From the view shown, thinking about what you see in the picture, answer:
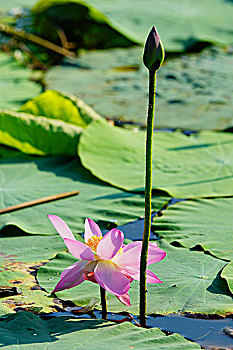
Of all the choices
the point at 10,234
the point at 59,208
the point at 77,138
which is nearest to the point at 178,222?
the point at 59,208

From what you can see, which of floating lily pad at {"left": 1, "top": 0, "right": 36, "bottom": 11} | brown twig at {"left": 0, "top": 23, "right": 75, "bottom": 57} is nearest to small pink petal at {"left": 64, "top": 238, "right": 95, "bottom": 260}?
brown twig at {"left": 0, "top": 23, "right": 75, "bottom": 57}

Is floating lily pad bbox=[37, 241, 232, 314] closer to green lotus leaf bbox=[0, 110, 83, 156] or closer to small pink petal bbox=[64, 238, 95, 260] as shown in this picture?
small pink petal bbox=[64, 238, 95, 260]

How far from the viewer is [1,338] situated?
1230 millimetres

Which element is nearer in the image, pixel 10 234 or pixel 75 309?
pixel 75 309

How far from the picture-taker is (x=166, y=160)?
2744 mm

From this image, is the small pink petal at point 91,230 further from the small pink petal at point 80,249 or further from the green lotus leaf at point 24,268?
the green lotus leaf at point 24,268

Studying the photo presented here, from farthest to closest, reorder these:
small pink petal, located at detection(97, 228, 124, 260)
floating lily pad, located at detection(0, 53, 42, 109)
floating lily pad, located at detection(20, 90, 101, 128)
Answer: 1. floating lily pad, located at detection(0, 53, 42, 109)
2. floating lily pad, located at detection(20, 90, 101, 128)
3. small pink petal, located at detection(97, 228, 124, 260)

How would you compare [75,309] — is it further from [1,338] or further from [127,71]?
[127,71]

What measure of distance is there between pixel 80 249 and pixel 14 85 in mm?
2999

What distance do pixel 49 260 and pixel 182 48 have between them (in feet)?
11.2

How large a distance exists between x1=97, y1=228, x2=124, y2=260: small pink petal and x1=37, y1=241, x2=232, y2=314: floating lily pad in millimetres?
269

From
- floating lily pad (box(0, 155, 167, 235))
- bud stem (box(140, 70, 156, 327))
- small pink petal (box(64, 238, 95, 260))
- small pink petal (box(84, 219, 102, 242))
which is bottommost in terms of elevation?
floating lily pad (box(0, 155, 167, 235))

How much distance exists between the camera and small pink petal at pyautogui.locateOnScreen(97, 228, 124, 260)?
1316mm

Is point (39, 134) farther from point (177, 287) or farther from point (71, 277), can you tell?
point (71, 277)
